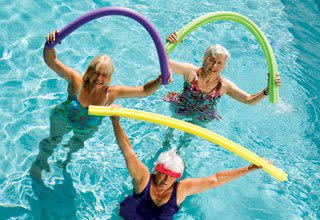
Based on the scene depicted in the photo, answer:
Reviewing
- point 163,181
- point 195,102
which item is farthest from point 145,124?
point 163,181

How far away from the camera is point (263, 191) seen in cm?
592

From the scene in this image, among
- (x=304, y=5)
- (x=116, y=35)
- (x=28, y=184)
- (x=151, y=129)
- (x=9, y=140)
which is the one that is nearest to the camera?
(x=28, y=184)

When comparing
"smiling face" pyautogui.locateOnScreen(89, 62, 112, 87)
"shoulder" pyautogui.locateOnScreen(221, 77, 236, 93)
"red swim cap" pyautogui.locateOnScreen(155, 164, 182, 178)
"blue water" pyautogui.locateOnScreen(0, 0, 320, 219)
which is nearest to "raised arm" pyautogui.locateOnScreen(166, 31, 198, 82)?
"shoulder" pyautogui.locateOnScreen(221, 77, 236, 93)

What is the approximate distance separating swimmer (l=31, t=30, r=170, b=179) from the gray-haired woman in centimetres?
71

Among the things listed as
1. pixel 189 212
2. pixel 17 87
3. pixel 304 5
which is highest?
pixel 304 5

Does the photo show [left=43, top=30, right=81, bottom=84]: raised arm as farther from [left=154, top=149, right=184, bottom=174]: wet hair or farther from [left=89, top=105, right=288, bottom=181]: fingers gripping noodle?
[left=154, top=149, right=184, bottom=174]: wet hair

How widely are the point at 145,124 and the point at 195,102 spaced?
1.25 meters

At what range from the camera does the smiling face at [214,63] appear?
4.73 meters

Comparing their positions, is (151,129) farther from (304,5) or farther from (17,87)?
(304,5)

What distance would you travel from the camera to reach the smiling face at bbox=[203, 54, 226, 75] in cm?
473

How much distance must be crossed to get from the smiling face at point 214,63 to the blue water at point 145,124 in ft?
4.70

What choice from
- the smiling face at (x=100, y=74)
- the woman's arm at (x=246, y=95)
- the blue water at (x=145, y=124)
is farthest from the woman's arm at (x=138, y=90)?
the blue water at (x=145, y=124)

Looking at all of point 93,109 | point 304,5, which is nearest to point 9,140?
point 93,109

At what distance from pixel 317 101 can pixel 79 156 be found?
435 centimetres
